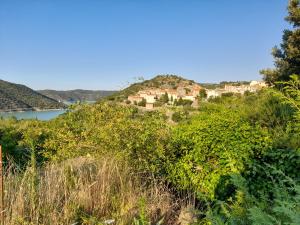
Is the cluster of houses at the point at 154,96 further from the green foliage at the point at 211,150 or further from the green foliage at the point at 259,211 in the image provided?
the green foliage at the point at 259,211

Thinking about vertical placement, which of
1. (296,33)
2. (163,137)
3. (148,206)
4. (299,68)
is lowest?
(148,206)

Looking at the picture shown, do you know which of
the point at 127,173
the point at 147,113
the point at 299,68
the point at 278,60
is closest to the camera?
the point at 127,173

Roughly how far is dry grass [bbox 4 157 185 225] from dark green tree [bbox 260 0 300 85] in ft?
41.2

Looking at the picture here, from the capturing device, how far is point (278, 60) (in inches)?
668

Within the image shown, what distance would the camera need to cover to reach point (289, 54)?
1588cm

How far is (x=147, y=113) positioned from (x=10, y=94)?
4264 centimetres

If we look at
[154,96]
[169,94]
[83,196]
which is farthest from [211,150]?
[169,94]

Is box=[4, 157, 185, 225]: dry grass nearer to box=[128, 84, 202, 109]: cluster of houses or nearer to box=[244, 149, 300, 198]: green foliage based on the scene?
box=[244, 149, 300, 198]: green foliage

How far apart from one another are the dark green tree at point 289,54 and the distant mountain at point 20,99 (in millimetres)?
28183

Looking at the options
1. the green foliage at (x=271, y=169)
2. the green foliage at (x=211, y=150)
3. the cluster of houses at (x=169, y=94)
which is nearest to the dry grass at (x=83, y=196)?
the green foliage at (x=211, y=150)

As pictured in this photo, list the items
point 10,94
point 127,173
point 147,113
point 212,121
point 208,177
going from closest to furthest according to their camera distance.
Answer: point 127,173, point 208,177, point 212,121, point 147,113, point 10,94

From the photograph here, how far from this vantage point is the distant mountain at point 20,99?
39947mm

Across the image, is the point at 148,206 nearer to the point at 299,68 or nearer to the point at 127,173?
the point at 127,173

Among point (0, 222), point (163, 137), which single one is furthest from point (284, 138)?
point (0, 222)
